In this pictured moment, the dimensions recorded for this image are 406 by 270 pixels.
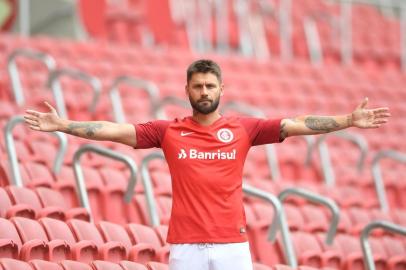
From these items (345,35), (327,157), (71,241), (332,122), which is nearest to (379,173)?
(327,157)

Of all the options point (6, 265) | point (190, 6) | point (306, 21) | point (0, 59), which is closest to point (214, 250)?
point (6, 265)

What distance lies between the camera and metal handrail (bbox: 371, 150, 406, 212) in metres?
7.53

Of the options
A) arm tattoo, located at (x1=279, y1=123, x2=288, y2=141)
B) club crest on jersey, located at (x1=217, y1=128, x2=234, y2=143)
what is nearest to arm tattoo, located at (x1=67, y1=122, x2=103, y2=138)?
club crest on jersey, located at (x1=217, y1=128, x2=234, y2=143)

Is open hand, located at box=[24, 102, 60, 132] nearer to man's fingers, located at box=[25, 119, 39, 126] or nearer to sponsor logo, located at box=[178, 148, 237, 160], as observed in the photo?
man's fingers, located at box=[25, 119, 39, 126]

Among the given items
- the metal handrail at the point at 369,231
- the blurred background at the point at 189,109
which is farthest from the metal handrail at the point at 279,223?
the metal handrail at the point at 369,231

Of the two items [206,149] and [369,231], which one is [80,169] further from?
[206,149]

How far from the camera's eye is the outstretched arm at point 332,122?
14.0 feet

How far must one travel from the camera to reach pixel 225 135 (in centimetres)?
427

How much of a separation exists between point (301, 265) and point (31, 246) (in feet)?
5.73

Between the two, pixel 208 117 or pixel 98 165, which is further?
pixel 98 165

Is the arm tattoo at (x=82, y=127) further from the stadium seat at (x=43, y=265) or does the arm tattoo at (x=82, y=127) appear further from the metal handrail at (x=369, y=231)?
the metal handrail at (x=369, y=231)

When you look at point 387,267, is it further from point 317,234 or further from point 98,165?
point 98,165

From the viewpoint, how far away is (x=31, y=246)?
4.57 m

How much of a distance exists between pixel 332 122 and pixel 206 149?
0.50 metres
